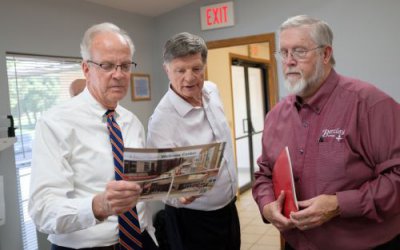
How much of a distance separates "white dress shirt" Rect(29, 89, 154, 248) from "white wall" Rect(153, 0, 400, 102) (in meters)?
3.03

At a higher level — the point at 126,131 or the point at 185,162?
the point at 126,131

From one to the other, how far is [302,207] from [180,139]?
0.70 metres

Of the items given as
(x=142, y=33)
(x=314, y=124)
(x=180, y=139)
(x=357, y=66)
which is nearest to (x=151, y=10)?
(x=142, y=33)

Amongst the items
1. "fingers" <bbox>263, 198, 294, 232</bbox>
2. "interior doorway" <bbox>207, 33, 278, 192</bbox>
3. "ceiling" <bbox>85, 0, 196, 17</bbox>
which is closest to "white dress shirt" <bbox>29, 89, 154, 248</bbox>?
"fingers" <bbox>263, 198, 294, 232</bbox>

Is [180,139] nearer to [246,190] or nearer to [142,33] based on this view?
[142,33]

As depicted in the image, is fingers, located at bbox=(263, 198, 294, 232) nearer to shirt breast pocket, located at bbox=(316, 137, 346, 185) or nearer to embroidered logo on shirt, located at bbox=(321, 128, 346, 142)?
shirt breast pocket, located at bbox=(316, 137, 346, 185)

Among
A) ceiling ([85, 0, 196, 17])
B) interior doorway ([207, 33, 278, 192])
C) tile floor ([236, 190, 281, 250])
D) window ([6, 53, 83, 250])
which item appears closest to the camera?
window ([6, 53, 83, 250])

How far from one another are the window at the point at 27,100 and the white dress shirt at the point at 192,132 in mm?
1772

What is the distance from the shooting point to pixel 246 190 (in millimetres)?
6547

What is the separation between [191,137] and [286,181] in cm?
61

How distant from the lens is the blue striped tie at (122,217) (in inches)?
55.2

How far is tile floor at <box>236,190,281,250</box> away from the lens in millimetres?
4102

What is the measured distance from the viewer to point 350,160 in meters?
1.39

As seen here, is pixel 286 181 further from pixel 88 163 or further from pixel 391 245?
pixel 88 163
